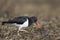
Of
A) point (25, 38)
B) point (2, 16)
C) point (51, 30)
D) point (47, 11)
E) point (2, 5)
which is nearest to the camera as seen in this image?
point (25, 38)

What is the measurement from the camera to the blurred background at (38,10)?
595 inches

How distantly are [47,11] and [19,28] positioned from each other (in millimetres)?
8386

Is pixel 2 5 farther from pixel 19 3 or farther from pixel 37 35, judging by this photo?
pixel 37 35

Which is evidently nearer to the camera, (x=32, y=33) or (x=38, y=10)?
(x=32, y=33)

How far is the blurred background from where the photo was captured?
15117mm

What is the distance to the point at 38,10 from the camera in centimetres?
2188

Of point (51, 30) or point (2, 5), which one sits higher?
point (2, 5)

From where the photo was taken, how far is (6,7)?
18.7m

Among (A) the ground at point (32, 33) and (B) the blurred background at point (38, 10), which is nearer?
(A) the ground at point (32, 33)

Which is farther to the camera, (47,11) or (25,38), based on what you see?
(47,11)

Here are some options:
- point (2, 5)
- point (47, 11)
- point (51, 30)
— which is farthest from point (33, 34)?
point (47, 11)

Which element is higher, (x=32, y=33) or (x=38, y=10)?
(x=38, y=10)

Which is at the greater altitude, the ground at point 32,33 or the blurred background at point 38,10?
the blurred background at point 38,10

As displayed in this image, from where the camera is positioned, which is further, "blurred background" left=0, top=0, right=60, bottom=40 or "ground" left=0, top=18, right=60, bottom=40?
"blurred background" left=0, top=0, right=60, bottom=40
